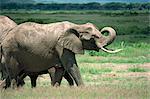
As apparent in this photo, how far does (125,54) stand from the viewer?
87.0 ft

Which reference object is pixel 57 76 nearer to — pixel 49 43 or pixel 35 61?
pixel 35 61

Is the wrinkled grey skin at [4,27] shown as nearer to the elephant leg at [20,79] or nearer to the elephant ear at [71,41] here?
the elephant leg at [20,79]

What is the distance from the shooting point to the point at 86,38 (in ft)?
44.0

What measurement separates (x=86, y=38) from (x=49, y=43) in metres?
0.75

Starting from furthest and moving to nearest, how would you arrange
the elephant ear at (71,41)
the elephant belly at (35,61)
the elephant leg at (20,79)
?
the elephant leg at (20,79) → the elephant belly at (35,61) → the elephant ear at (71,41)

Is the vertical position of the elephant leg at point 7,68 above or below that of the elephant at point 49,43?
below

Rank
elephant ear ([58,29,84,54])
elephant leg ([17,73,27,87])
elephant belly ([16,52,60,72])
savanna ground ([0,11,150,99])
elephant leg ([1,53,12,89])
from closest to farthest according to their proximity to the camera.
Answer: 1. savanna ground ([0,11,150,99])
2. elephant ear ([58,29,84,54])
3. elephant belly ([16,52,60,72])
4. elephant leg ([1,53,12,89])
5. elephant leg ([17,73,27,87])

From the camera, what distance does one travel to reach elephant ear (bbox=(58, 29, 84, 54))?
43.3 ft

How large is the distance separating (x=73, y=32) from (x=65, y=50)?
434mm

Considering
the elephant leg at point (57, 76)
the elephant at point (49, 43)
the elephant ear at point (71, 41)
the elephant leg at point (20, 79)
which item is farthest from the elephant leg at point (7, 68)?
the elephant ear at point (71, 41)

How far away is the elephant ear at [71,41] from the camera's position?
13.2 metres

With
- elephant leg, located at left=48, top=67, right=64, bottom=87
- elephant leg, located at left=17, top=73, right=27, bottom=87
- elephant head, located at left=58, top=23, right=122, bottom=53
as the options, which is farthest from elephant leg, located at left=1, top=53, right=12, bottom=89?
elephant head, located at left=58, top=23, right=122, bottom=53

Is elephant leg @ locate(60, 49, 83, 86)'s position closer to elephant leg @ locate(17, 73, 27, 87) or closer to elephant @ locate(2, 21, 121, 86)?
elephant @ locate(2, 21, 121, 86)

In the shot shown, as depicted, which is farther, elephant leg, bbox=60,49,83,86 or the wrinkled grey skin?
the wrinkled grey skin
